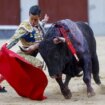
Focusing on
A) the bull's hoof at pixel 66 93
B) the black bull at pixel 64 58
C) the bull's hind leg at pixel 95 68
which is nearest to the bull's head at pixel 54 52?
the black bull at pixel 64 58

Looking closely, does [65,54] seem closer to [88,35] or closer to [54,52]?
[54,52]

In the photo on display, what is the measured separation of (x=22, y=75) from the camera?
281 inches

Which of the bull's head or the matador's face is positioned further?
the matador's face

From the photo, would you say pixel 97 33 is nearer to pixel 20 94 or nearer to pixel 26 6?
pixel 26 6

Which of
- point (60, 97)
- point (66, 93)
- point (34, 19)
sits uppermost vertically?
point (34, 19)

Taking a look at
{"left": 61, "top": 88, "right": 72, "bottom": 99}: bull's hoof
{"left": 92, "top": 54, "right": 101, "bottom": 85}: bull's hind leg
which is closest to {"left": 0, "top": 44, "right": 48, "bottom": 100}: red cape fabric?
{"left": 61, "top": 88, "right": 72, "bottom": 99}: bull's hoof

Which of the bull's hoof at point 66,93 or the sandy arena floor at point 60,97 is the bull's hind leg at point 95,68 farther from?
the bull's hoof at point 66,93

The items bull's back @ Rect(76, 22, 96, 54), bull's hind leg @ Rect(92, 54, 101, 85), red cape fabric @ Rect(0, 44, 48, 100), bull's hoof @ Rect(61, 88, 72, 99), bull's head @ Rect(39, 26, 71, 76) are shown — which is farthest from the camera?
bull's hind leg @ Rect(92, 54, 101, 85)

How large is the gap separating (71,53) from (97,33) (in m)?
8.46

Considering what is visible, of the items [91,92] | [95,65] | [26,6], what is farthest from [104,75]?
[26,6]

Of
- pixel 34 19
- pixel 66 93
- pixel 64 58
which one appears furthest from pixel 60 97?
pixel 34 19

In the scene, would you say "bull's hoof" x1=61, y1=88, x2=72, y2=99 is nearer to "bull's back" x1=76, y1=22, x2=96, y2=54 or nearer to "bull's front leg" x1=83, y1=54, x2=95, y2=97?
"bull's front leg" x1=83, y1=54, x2=95, y2=97

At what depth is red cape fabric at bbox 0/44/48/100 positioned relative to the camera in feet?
23.4

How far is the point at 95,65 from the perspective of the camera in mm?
7785
